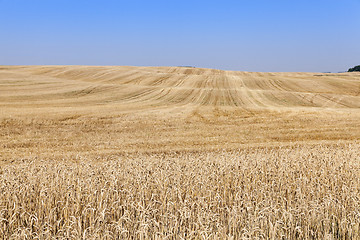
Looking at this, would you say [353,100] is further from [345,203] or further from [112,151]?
[345,203]

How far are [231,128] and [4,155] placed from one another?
14.8 m

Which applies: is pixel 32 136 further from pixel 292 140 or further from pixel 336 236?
pixel 336 236

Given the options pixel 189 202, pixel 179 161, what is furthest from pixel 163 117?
pixel 189 202

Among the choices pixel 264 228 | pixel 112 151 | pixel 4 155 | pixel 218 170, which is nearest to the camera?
pixel 264 228

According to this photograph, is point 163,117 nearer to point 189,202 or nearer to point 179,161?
point 179,161

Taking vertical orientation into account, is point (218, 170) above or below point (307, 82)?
below

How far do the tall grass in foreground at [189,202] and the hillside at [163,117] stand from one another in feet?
25.7

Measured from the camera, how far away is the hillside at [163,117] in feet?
57.8

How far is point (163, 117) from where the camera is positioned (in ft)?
86.5

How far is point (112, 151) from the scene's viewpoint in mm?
15438

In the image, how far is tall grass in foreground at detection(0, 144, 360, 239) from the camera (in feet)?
16.3

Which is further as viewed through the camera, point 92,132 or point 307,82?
point 307,82

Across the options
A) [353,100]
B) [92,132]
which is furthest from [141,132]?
[353,100]

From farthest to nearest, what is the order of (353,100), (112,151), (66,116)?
(353,100)
(66,116)
(112,151)
